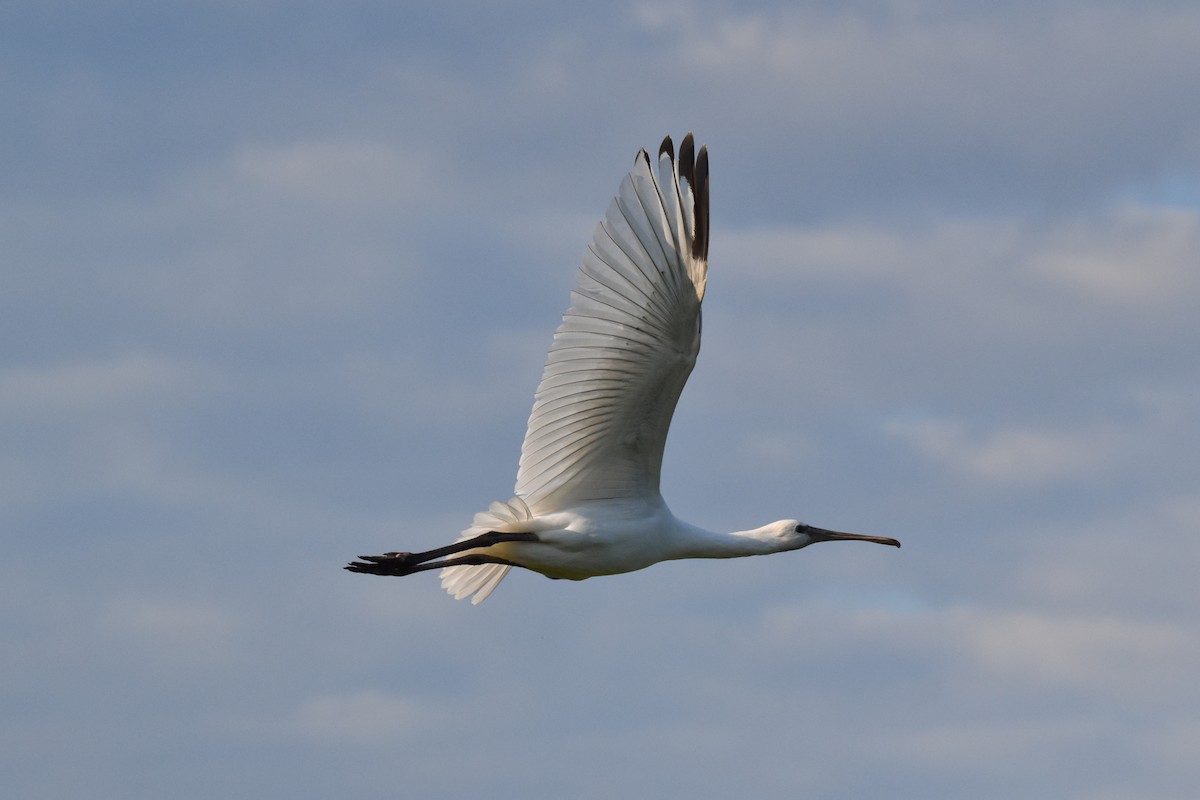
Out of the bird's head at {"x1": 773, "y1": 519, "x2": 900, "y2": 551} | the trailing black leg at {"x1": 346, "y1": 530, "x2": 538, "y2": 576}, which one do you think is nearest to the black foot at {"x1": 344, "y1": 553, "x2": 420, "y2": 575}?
the trailing black leg at {"x1": 346, "y1": 530, "x2": 538, "y2": 576}

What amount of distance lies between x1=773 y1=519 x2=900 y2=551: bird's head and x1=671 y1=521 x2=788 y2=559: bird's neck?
113mm

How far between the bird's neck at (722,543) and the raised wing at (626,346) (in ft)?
2.71

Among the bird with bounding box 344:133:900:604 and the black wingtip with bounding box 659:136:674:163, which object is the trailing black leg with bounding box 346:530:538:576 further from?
the black wingtip with bounding box 659:136:674:163

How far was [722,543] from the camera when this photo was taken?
23.7m

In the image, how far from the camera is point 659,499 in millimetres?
22828

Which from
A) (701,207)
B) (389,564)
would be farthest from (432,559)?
(701,207)

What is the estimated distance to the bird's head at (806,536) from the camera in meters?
24.9

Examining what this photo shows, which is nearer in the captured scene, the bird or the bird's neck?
the bird

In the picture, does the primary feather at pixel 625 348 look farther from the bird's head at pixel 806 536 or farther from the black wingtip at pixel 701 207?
the bird's head at pixel 806 536

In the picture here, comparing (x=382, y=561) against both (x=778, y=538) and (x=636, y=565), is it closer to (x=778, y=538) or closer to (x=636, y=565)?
(x=636, y=565)

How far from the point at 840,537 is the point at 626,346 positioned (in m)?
5.81

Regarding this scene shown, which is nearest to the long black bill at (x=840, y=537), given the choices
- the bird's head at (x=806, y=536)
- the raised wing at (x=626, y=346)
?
the bird's head at (x=806, y=536)

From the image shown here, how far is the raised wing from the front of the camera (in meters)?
20.5

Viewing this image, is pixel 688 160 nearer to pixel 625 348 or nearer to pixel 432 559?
pixel 625 348
